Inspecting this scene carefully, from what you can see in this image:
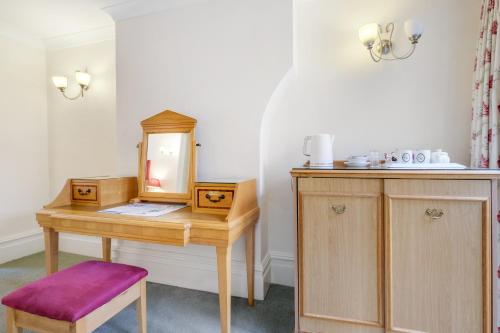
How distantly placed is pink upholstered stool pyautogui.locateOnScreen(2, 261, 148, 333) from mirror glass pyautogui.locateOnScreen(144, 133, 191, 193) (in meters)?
0.73

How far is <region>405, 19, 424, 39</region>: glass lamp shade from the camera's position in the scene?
5.59ft

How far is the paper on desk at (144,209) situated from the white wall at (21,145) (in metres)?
1.93

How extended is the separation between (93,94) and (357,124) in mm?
2742

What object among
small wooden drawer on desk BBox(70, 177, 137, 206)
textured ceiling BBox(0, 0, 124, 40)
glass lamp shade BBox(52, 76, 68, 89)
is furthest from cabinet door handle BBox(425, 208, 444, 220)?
glass lamp shade BBox(52, 76, 68, 89)

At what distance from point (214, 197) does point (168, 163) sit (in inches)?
23.0

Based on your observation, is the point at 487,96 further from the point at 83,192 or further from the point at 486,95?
the point at 83,192

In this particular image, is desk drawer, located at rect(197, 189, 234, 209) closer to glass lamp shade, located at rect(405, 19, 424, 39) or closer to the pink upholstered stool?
the pink upholstered stool

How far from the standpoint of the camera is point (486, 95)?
5.10 ft

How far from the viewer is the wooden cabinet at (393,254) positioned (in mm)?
1227

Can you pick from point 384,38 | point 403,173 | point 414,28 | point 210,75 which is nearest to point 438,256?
point 403,173

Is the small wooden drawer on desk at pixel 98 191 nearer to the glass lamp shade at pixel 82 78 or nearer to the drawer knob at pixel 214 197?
the drawer knob at pixel 214 197

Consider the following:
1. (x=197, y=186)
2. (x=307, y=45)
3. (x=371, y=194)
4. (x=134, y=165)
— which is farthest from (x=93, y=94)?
(x=371, y=194)

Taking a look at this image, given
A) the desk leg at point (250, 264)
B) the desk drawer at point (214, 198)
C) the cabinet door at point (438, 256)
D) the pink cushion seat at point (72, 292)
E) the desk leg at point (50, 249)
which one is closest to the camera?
the pink cushion seat at point (72, 292)

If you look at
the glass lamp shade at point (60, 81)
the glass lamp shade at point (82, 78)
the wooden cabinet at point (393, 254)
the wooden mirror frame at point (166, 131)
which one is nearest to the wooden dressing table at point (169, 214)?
the wooden mirror frame at point (166, 131)
